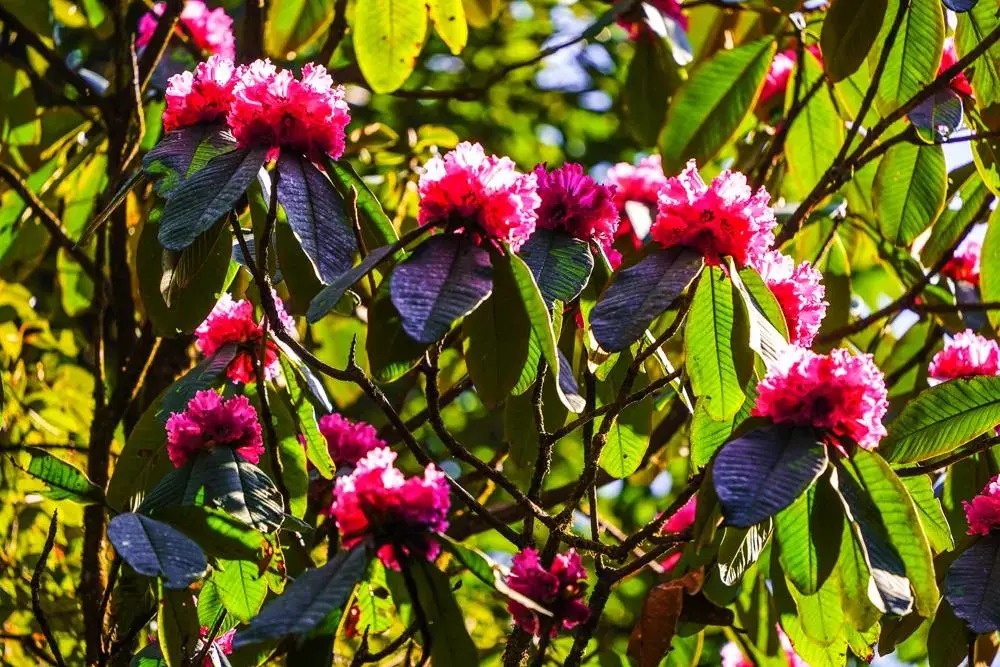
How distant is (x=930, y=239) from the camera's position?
2.45 metres

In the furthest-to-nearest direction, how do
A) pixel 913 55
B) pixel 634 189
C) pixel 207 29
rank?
pixel 207 29, pixel 634 189, pixel 913 55

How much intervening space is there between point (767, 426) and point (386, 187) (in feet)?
5.27

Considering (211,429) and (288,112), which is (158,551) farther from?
(288,112)

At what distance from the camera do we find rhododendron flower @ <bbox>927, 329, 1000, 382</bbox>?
1.71 meters

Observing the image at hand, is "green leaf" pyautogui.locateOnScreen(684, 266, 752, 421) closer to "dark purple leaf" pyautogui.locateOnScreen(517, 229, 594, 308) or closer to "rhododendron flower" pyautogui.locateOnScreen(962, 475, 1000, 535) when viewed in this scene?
"dark purple leaf" pyautogui.locateOnScreen(517, 229, 594, 308)

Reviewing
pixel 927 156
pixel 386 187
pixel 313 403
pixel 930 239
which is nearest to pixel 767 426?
pixel 313 403

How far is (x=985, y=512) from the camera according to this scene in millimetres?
1401

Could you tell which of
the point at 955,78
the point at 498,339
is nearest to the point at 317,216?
the point at 498,339

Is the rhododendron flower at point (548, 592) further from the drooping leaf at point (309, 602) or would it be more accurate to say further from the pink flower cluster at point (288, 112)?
the pink flower cluster at point (288, 112)

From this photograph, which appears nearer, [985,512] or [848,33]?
[985,512]

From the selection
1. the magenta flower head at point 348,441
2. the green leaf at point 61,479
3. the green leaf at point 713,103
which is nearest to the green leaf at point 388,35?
the green leaf at point 713,103

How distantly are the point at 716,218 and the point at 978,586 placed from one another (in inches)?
18.9

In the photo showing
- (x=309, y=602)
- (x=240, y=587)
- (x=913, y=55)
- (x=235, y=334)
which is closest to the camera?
(x=309, y=602)

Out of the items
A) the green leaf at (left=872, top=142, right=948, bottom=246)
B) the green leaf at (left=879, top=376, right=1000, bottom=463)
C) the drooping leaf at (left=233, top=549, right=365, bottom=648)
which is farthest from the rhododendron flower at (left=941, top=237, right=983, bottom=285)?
the drooping leaf at (left=233, top=549, right=365, bottom=648)
